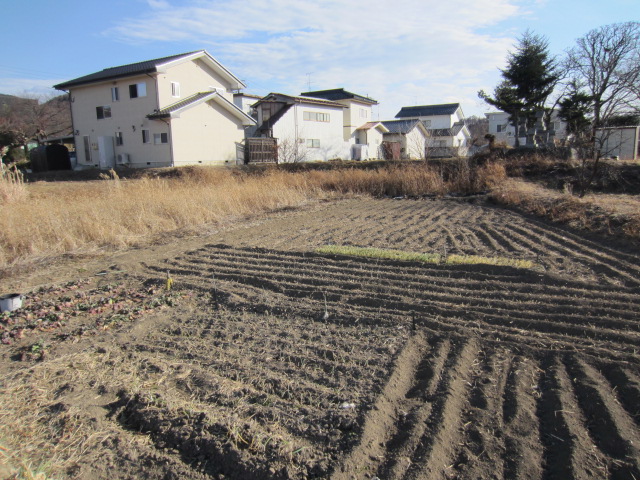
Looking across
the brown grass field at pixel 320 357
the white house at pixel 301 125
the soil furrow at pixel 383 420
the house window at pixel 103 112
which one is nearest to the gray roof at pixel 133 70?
the house window at pixel 103 112

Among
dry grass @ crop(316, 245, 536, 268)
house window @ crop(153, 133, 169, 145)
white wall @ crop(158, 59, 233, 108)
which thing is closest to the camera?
dry grass @ crop(316, 245, 536, 268)

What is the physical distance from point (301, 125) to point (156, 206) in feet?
70.1

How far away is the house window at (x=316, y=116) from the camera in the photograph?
28.8 metres

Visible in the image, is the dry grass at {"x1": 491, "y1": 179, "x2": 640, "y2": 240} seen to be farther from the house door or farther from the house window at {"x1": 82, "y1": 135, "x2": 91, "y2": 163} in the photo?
the house window at {"x1": 82, "y1": 135, "x2": 91, "y2": 163}

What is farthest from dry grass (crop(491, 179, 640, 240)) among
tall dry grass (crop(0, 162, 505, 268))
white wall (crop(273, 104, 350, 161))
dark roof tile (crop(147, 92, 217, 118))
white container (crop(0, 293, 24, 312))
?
white wall (crop(273, 104, 350, 161))

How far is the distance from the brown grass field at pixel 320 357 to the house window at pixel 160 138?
16026 millimetres

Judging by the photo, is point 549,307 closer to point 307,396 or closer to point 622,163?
point 307,396

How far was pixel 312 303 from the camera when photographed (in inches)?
167

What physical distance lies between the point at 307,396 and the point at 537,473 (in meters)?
1.32

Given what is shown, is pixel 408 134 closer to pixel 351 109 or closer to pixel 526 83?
pixel 351 109

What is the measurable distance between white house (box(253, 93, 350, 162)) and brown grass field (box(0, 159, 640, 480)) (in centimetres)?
1985

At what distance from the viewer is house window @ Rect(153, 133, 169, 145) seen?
21.9 m

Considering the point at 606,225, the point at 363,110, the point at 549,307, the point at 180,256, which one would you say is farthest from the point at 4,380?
the point at 363,110

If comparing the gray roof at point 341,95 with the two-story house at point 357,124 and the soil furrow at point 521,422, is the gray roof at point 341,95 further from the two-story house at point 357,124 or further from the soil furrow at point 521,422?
the soil furrow at point 521,422
